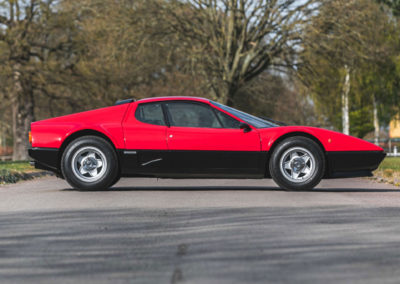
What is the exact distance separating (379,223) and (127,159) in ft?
13.9

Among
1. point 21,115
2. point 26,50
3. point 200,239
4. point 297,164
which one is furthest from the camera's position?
point 21,115

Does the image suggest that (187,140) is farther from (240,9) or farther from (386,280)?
(240,9)

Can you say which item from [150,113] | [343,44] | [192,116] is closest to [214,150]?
[192,116]

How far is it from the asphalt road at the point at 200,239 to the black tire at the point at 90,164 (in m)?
0.60

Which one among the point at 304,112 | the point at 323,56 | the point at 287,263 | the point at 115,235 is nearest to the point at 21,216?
the point at 115,235

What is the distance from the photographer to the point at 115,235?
19.4ft

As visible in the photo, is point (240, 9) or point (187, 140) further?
point (240, 9)

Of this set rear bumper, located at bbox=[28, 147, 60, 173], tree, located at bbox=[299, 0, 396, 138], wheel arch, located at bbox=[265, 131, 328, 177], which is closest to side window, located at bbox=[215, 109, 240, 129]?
wheel arch, located at bbox=[265, 131, 328, 177]

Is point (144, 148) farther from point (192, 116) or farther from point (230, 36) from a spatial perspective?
point (230, 36)

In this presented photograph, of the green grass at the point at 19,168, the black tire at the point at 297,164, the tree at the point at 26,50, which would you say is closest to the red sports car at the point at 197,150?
the black tire at the point at 297,164

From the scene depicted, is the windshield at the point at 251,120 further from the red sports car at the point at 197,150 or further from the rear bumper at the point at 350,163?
the rear bumper at the point at 350,163

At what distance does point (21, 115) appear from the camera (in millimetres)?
32438

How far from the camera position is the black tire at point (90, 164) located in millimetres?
9656

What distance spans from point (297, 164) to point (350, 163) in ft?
2.57
